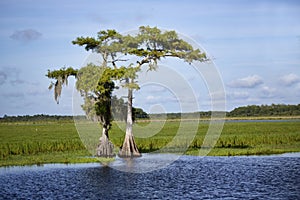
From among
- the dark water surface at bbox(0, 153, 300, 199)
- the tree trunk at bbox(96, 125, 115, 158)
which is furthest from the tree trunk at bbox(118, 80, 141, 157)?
the dark water surface at bbox(0, 153, 300, 199)

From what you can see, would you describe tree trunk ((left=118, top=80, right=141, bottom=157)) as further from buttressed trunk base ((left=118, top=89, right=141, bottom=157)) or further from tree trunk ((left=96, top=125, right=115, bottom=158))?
tree trunk ((left=96, top=125, right=115, bottom=158))

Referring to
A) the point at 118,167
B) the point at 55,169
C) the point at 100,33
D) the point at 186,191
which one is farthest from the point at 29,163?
the point at 186,191

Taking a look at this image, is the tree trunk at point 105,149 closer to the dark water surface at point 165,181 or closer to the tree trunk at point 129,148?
the tree trunk at point 129,148

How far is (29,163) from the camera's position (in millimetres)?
33656

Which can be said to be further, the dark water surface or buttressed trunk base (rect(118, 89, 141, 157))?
buttressed trunk base (rect(118, 89, 141, 157))

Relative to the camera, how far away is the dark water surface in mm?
21953

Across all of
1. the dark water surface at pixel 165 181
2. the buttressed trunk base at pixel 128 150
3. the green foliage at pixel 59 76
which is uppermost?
the green foliage at pixel 59 76

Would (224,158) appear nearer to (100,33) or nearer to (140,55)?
(140,55)

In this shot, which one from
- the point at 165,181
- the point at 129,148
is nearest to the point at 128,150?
the point at 129,148

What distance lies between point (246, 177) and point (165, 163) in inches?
333

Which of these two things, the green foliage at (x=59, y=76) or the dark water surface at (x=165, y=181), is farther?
the green foliage at (x=59, y=76)

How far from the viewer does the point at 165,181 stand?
26.0 m

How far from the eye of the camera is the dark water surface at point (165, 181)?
72.0 ft

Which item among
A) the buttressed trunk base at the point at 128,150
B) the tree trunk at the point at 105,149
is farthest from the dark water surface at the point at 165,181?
the tree trunk at the point at 105,149
